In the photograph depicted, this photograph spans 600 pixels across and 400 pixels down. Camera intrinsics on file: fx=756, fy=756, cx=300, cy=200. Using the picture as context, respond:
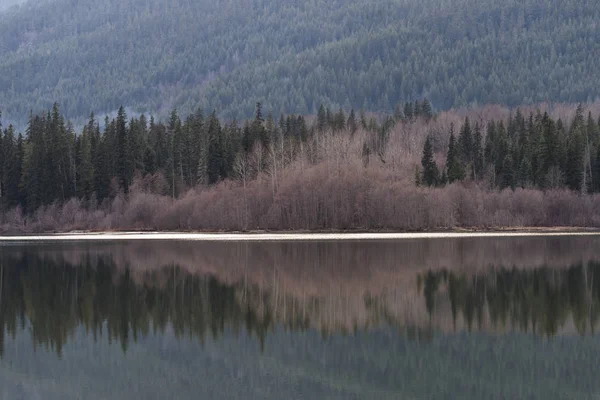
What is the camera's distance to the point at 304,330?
27.5 meters

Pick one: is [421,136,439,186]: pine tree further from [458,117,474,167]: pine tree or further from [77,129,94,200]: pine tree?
[77,129,94,200]: pine tree

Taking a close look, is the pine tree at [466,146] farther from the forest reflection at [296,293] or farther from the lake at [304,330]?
the lake at [304,330]

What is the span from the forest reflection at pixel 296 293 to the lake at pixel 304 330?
0.10 m

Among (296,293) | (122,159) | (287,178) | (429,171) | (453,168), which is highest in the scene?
(122,159)

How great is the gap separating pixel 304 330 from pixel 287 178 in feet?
230

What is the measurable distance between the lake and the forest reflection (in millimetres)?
104

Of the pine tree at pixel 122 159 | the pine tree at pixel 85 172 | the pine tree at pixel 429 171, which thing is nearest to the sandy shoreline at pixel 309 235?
the pine tree at pixel 85 172

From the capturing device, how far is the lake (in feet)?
67.6

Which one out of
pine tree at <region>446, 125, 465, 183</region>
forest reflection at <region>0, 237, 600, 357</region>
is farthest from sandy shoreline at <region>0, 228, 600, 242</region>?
forest reflection at <region>0, 237, 600, 357</region>

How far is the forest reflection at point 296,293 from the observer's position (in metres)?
28.4

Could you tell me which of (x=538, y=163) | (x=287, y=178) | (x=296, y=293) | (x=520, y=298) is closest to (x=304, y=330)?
(x=296, y=293)

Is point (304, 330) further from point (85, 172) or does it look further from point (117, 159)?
point (85, 172)

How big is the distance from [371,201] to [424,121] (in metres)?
66.9

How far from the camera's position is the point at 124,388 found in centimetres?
2072
